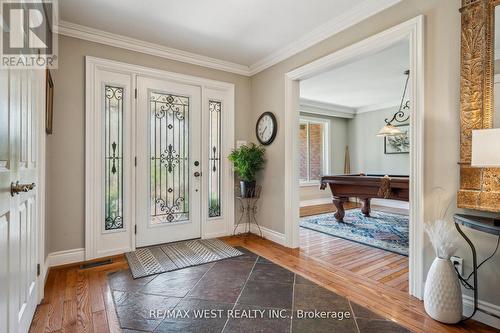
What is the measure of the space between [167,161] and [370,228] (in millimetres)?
3356

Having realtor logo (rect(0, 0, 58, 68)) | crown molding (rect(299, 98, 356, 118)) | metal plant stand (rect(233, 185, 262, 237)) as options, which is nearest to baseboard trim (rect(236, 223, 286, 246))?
metal plant stand (rect(233, 185, 262, 237))

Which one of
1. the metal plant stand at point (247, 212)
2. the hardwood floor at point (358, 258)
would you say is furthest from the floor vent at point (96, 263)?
the hardwood floor at point (358, 258)

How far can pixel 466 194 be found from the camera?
1783mm

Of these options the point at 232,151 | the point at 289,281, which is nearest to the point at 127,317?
→ the point at 289,281

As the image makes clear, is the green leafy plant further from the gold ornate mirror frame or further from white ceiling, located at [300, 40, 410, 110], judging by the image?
the gold ornate mirror frame

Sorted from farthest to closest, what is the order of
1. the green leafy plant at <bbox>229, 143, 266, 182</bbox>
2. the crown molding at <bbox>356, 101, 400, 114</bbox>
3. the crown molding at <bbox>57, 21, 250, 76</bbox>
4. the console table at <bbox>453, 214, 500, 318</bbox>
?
the crown molding at <bbox>356, 101, 400, 114</bbox> < the green leafy plant at <bbox>229, 143, 266, 182</bbox> < the crown molding at <bbox>57, 21, 250, 76</bbox> < the console table at <bbox>453, 214, 500, 318</bbox>

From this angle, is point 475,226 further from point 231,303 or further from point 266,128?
point 266,128

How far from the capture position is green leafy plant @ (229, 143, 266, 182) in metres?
3.57

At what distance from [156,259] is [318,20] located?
3085 millimetres

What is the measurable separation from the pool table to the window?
1968mm

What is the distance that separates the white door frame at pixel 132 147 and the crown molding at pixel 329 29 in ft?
2.48

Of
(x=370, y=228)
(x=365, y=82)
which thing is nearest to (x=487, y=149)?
(x=370, y=228)

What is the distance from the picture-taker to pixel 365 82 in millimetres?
4762

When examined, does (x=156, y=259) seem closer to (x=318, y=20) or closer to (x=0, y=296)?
(x=0, y=296)
